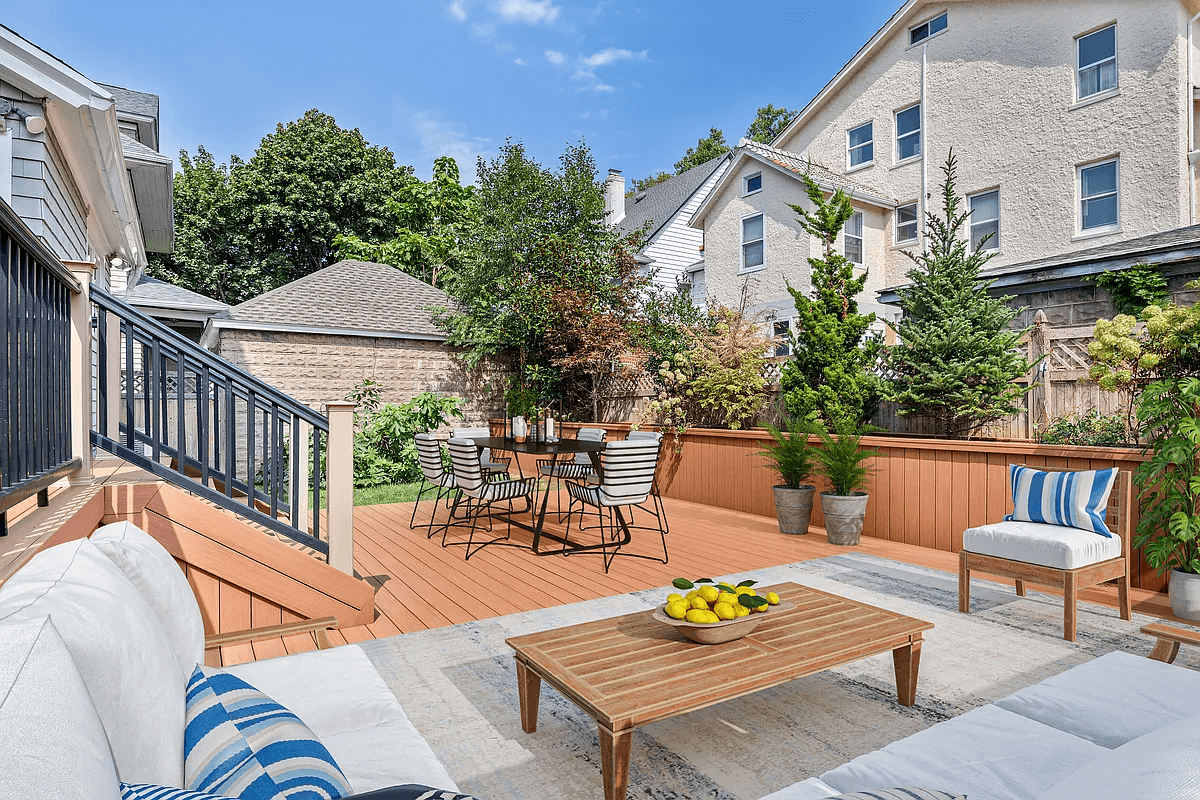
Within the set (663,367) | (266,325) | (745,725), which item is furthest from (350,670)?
(266,325)

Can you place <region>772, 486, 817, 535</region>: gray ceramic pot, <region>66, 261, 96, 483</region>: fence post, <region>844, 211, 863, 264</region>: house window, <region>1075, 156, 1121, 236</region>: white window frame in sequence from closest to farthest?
<region>66, 261, 96, 483</region>: fence post
<region>772, 486, 817, 535</region>: gray ceramic pot
<region>1075, 156, 1121, 236</region>: white window frame
<region>844, 211, 863, 264</region>: house window

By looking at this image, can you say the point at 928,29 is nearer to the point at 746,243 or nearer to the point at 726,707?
the point at 746,243

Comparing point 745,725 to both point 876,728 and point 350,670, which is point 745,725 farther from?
point 350,670

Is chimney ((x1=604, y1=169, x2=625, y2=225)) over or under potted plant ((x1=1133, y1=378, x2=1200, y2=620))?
over

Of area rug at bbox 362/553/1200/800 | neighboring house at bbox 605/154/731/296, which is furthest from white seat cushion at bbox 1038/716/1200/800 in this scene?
neighboring house at bbox 605/154/731/296

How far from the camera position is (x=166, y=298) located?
462 inches

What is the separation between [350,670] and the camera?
2.10m

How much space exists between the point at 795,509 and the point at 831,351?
176 cm

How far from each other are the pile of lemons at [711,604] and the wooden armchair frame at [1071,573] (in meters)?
2.02

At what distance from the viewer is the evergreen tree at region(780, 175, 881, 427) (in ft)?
22.6

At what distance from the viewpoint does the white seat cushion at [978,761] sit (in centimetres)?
148

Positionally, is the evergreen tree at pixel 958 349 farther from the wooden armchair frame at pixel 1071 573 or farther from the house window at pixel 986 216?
the house window at pixel 986 216

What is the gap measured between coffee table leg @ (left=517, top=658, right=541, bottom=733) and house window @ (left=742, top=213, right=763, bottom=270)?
12.1 meters

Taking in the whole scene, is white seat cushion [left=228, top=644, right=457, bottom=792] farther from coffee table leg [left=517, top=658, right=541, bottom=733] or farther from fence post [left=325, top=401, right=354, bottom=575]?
fence post [left=325, top=401, right=354, bottom=575]
